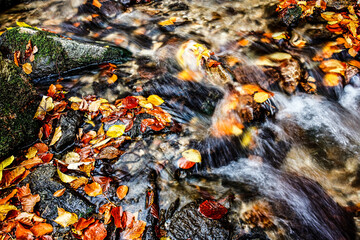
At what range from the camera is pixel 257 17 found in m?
6.20

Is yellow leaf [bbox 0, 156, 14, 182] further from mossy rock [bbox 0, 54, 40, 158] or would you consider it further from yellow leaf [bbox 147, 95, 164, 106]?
yellow leaf [bbox 147, 95, 164, 106]

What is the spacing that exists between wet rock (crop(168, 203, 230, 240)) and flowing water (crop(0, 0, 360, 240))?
0.81 ft

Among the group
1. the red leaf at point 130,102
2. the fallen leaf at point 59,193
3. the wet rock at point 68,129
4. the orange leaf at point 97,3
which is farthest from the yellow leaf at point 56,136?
the orange leaf at point 97,3

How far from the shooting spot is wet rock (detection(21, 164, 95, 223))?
2.67 m

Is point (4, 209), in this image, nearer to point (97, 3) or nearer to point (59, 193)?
point (59, 193)

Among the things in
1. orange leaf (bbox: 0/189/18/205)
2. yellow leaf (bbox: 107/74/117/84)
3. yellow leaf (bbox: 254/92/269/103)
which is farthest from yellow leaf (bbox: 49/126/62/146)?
yellow leaf (bbox: 254/92/269/103)

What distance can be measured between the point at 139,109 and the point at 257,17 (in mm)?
4585

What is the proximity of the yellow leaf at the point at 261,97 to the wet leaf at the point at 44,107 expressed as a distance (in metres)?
3.70

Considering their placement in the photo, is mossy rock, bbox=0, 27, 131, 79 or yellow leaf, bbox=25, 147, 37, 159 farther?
mossy rock, bbox=0, 27, 131, 79

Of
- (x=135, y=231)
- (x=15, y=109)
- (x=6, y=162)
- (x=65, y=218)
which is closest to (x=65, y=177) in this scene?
(x=65, y=218)

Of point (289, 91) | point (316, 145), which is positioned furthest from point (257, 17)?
point (316, 145)

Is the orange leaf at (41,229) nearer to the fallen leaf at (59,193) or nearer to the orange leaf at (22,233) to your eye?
the orange leaf at (22,233)

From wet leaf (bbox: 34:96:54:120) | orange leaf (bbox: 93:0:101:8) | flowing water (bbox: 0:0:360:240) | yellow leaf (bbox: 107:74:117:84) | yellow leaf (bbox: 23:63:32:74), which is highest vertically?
orange leaf (bbox: 93:0:101:8)

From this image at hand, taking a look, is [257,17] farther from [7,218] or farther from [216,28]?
[7,218]
